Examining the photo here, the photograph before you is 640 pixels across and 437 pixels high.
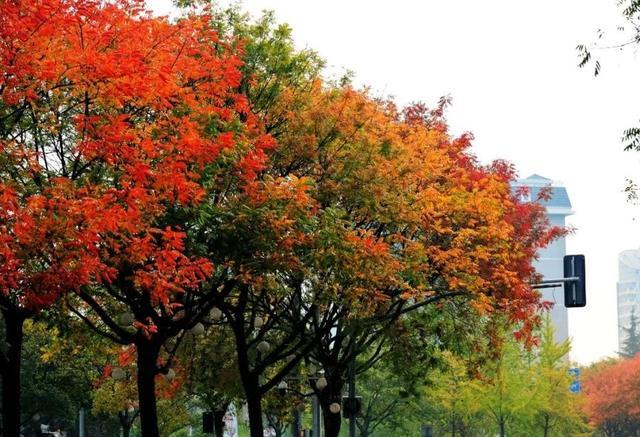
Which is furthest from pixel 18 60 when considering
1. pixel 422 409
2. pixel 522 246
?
pixel 422 409

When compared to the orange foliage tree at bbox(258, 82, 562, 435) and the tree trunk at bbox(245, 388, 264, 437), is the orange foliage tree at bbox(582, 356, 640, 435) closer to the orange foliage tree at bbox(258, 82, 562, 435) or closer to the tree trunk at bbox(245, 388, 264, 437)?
the orange foliage tree at bbox(258, 82, 562, 435)

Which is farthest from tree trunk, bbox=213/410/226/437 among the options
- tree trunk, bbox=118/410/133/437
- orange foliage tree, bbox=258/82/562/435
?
tree trunk, bbox=118/410/133/437

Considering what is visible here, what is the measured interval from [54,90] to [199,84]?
170 inches

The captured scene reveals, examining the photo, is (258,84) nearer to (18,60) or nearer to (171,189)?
(171,189)

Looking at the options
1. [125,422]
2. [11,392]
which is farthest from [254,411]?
[125,422]

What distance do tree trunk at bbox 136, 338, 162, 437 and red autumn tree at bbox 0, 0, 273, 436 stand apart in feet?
9.15

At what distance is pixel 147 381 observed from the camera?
28.0 meters

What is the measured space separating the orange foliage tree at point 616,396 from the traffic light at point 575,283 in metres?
78.8

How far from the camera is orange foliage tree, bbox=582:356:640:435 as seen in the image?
10919 centimetres

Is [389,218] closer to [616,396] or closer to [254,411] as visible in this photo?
[254,411]

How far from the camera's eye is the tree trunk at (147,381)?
2770 centimetres

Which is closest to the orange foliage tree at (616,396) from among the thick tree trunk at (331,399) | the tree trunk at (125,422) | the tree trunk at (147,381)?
the tree trunk at (125,422)

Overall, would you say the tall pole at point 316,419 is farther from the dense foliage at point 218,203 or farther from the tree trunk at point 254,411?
the tree trunk at point 254,411

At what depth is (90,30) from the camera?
20.5m
